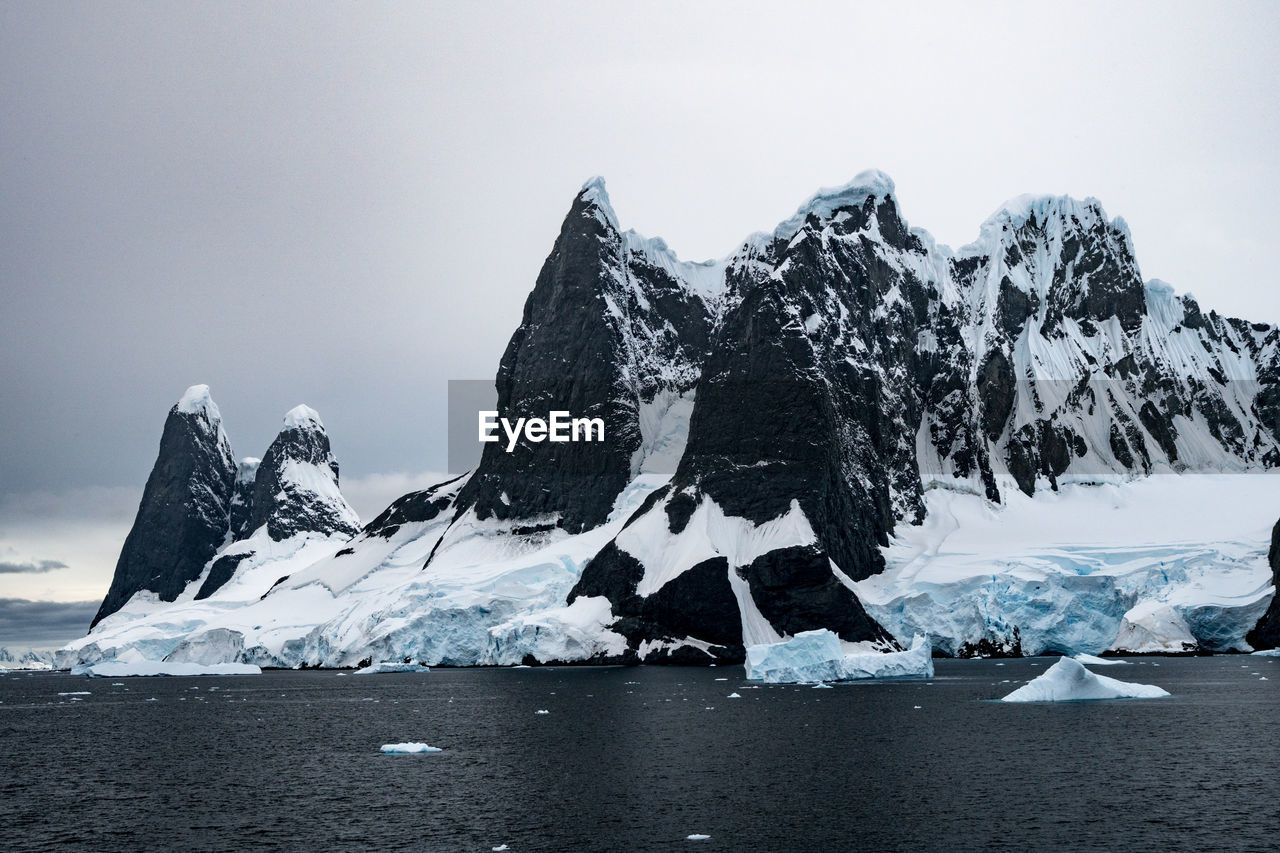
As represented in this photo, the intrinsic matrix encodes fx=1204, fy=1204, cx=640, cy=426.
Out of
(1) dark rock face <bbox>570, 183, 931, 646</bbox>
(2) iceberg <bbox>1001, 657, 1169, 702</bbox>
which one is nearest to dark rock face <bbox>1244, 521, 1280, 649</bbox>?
(1) dark rock face <bbox>570, 183, 931, 646</bbox>

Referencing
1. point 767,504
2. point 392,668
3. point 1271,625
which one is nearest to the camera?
point 1271,625

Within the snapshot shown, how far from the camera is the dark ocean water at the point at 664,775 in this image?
42.8 meters

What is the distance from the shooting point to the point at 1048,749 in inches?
2511

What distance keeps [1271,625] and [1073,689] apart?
94042mm

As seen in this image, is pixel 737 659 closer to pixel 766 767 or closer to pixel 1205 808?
pixel 766 767

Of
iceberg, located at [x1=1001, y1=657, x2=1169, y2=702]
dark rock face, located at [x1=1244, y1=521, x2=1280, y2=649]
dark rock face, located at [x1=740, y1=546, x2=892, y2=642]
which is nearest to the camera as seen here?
iceberg, located at [x1=1001, y1=657, x2=1169, y2=702]

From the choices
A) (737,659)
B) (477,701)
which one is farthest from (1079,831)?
(737,659)

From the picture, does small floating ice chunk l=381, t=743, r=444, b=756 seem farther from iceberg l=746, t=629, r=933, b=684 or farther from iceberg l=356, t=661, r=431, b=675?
iceberg l=356, t=661, r=431, b=675

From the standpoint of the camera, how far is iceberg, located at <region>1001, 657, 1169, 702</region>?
9162 cm

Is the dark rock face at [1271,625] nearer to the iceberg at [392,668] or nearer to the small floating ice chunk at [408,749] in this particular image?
the iceberg at [392,668]

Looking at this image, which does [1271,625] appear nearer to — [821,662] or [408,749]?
[821,662]

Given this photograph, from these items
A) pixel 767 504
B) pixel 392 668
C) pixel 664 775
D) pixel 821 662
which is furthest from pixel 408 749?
pixel 767 504

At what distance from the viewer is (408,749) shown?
206ft

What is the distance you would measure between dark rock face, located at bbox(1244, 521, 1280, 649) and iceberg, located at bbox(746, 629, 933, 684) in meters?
65.6
